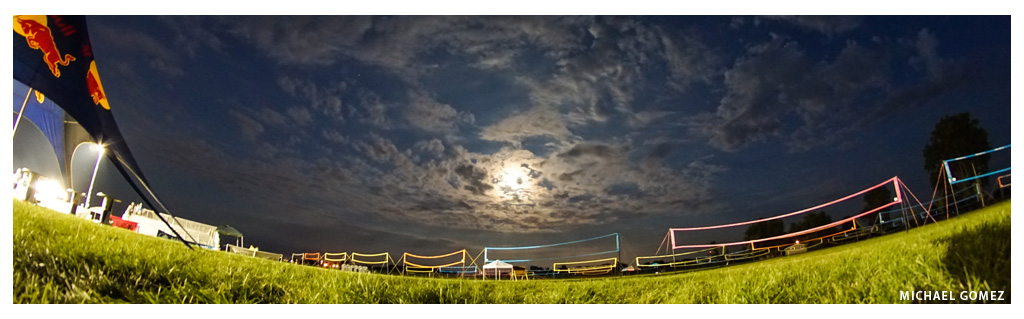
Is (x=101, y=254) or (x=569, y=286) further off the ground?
(x=101, y=254)

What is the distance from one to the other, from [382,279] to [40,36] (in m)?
4.07

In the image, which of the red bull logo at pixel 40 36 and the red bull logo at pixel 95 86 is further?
the red bull logo at pixel 95 86

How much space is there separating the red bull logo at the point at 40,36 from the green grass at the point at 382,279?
5.06 feet

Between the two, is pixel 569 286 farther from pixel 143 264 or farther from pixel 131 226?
Answer: pixel 131 226

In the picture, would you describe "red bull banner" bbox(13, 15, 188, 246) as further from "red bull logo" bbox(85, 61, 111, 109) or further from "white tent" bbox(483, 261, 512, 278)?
"white tent" bbox(483, 261, 512, 278)

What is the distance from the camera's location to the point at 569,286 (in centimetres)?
383

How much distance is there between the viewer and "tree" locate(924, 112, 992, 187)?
4728 mm

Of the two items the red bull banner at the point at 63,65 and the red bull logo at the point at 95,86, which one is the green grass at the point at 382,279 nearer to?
the red bull banner at the point at 63,65

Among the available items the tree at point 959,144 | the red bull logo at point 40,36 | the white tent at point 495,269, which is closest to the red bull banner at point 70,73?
the red bull logo at point 40,36

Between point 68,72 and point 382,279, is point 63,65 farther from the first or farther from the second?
point 382,279

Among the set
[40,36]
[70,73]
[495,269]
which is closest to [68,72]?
[70,73]

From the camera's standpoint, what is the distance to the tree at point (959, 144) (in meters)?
4.73
